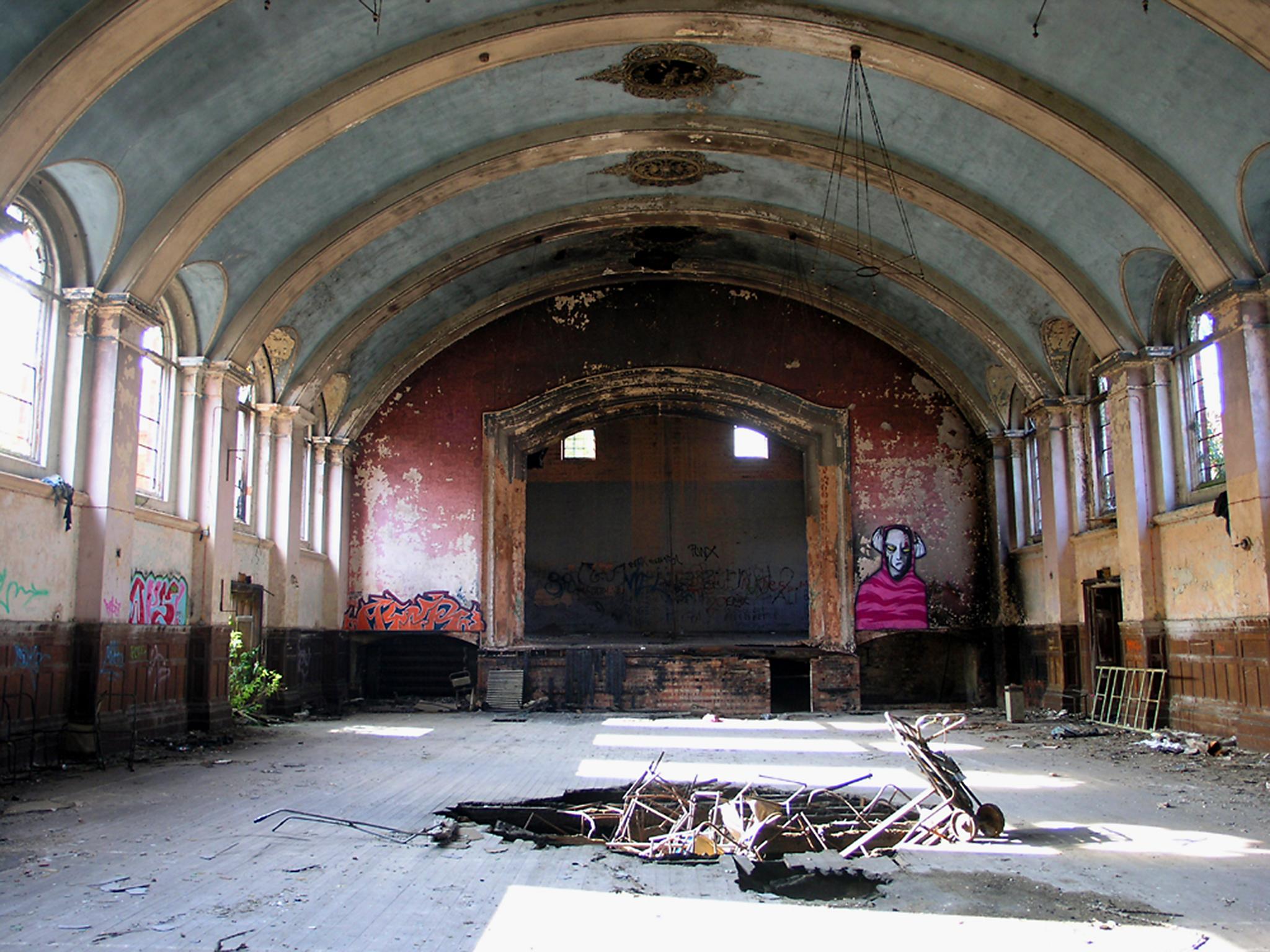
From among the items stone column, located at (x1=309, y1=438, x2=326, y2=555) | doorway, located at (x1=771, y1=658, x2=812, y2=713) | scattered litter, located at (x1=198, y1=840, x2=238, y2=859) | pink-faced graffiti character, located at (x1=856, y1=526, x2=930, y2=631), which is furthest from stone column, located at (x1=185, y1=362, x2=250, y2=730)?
doorway, located at (x1=771, y1=658, x2=812, y2=713)

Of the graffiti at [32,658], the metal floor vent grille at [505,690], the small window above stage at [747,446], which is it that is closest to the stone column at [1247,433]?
the metal floor vent grille at [505,690]

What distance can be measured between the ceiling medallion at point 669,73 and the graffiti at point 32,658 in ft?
27.0

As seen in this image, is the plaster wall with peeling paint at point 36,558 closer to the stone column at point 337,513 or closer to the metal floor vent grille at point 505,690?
the stone column at point 337,513

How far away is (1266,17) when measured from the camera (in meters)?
7.85

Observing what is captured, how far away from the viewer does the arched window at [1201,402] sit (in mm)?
11383

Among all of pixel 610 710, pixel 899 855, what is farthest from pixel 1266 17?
pixel 610 710

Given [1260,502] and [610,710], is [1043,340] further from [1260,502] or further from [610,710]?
[610,710]

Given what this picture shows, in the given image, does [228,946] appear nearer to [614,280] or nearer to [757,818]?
[757,818]

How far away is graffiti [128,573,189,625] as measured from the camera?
1102cm

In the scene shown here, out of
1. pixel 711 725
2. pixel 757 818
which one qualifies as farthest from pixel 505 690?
pixel 757 818

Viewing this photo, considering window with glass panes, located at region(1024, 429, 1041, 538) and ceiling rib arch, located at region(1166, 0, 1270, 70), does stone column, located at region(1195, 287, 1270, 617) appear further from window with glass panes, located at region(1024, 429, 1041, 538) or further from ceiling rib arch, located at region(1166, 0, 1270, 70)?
window with glass panes, located at region(1024, 429, 1041, 538)

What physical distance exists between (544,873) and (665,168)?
11175 millimetres

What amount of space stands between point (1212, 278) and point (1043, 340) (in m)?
4.20

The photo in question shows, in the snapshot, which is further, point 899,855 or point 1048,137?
point 1048,137
